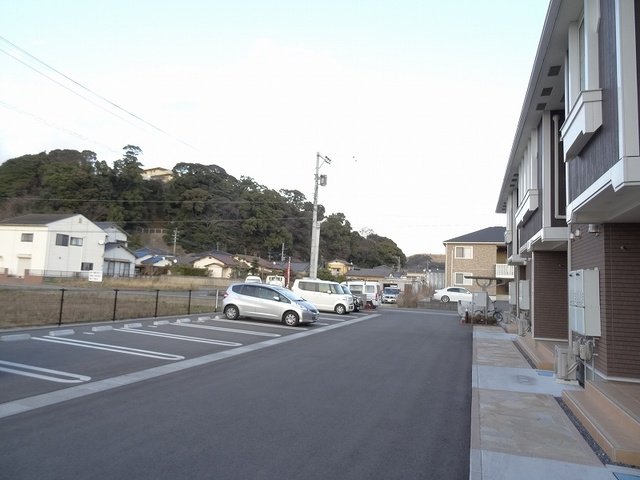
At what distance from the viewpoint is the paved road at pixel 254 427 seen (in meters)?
4.83

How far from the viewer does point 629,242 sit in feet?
25.8

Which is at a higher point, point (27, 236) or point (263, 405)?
point (27, 236)

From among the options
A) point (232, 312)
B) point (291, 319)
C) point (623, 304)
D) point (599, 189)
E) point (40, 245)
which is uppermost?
point (40, 245)

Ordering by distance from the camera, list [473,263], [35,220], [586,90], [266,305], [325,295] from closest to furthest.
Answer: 1. [586,90]
2. [266,305]
3. [325,295]
4. [473,263]
5. [35,220]

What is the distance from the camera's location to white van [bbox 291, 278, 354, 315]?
28625 mm

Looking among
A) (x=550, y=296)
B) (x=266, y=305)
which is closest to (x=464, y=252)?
(x=266, y=305)

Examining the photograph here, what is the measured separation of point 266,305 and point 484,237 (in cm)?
3461

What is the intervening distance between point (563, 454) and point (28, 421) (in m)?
6.15

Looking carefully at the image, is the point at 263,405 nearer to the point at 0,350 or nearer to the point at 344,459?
the point at 344,459

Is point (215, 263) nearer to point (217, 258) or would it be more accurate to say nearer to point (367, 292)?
point (217, 258)

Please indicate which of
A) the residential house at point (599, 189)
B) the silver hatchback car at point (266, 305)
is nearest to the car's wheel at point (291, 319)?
the silver hatchback car at point (266, 305)

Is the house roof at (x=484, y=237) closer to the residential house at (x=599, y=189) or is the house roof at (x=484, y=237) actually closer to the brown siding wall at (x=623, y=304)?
the residential house at (x=599, y=189)

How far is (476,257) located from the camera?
1929 inches

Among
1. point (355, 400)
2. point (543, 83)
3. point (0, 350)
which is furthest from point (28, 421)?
point (543, 83)
